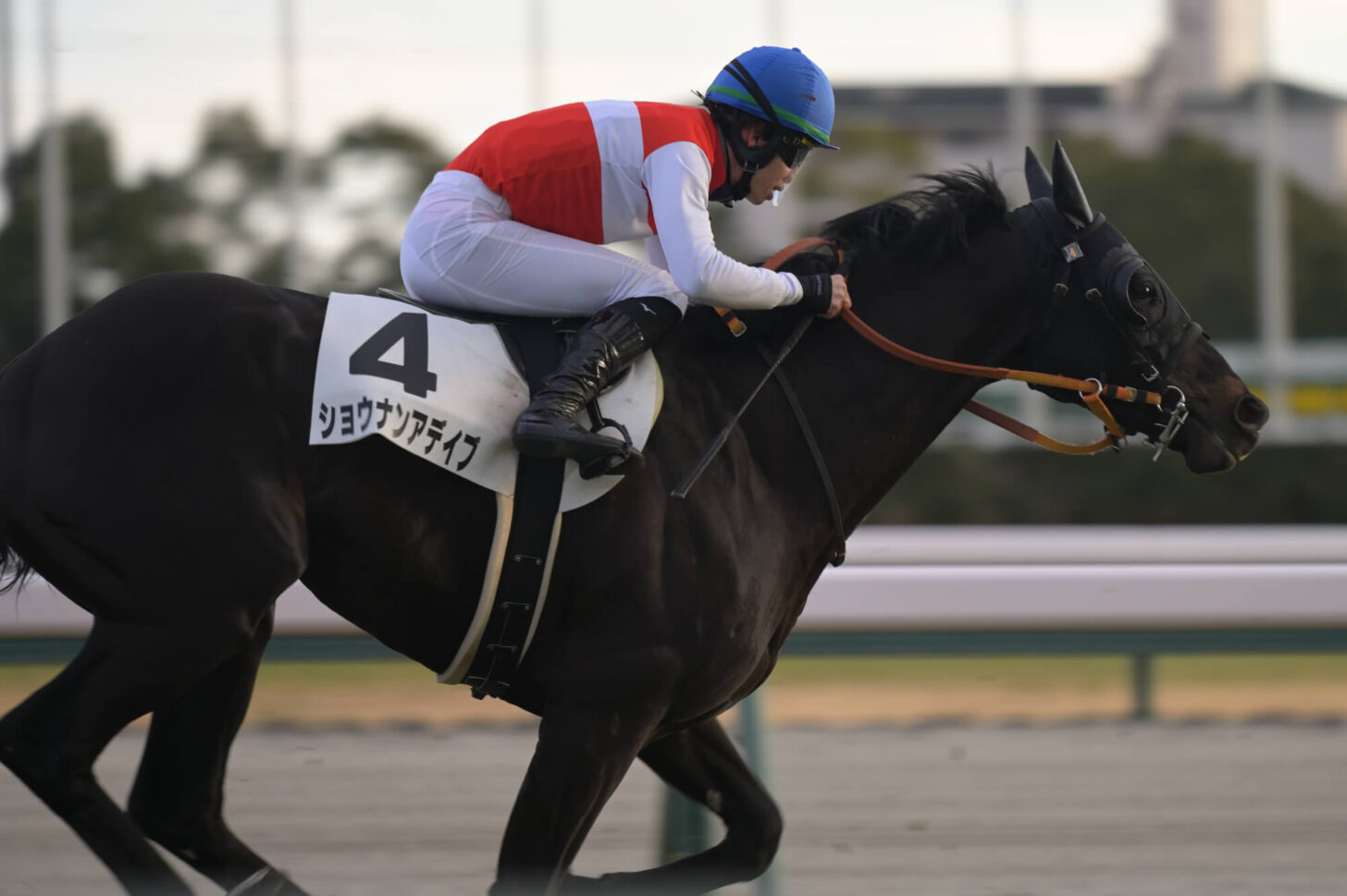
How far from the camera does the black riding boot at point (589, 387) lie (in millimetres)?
3031

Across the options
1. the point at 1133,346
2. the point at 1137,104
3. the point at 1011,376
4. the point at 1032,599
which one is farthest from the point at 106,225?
the point at 1133,346

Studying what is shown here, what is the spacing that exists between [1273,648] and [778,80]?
2.11 meters

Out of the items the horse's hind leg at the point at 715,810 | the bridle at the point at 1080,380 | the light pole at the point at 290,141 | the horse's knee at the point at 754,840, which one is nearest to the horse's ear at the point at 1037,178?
the bridle at the point at 1080,380

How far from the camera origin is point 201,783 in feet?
10.8

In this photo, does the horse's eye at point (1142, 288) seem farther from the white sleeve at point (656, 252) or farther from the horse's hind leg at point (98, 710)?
the horse's hind leg at point (98, 710)

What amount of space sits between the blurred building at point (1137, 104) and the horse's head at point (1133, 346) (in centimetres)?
2113

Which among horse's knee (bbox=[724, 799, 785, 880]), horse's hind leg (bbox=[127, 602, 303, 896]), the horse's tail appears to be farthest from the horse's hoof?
horse's knee (bbox=[724, 799, 785, 880])

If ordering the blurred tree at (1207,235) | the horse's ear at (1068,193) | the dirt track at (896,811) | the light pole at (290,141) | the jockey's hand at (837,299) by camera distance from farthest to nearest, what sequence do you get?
the blurred tree at (1207,235) → the light pole at (290,141) → the dirt track at (896,811) → the horse's ear at (1068,193) → the jockey's hand at (837,299)

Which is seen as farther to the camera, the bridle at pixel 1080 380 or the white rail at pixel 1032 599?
the white rail at pixel 1032 599

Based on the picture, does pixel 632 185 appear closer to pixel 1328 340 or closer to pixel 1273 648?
pixel 1273 648

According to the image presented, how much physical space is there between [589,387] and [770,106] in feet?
2.54

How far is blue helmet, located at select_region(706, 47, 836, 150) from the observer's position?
3414 millimetres

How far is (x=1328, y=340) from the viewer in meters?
23.5

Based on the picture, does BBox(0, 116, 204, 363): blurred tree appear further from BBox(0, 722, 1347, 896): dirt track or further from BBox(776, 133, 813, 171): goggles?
BBox(776, 133, 813, 171): goggles
